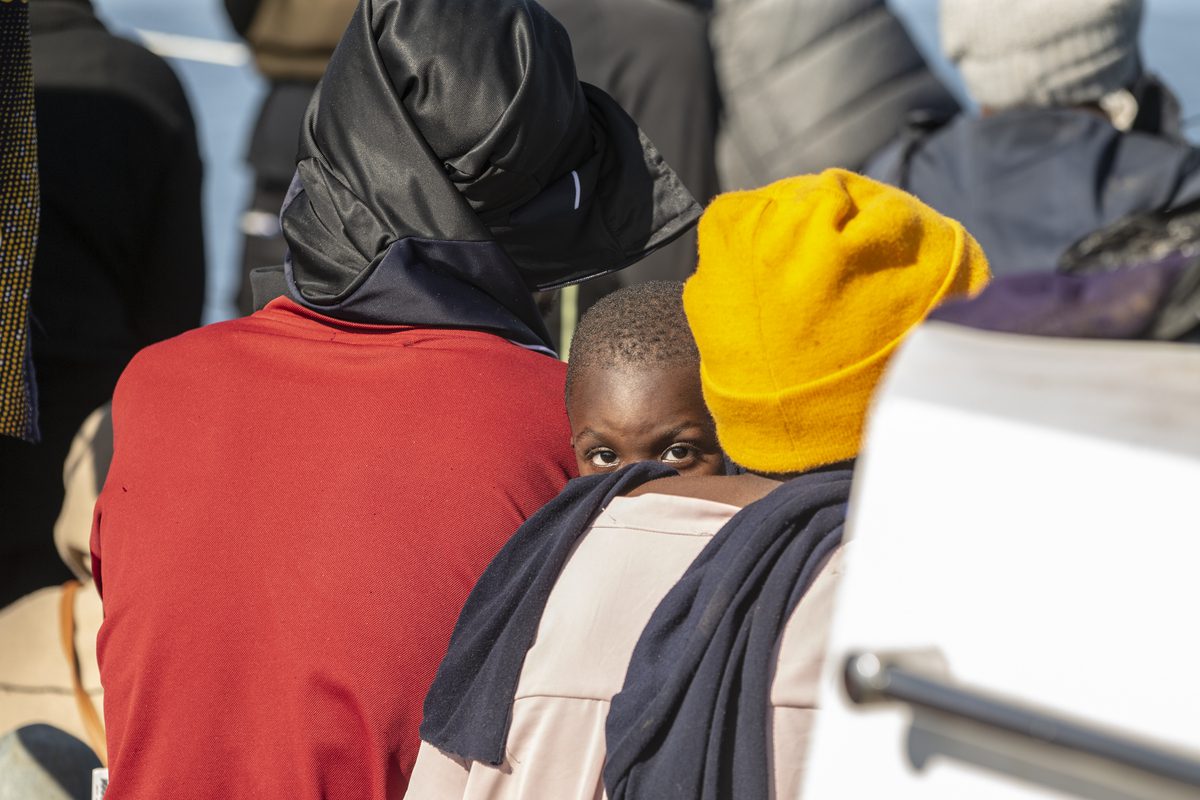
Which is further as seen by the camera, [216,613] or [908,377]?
[216,613]

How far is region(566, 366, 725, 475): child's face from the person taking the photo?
1989mm

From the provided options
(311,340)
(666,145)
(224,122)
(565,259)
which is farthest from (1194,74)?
(311,340)

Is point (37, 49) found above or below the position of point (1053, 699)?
below

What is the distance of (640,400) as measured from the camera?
202cm

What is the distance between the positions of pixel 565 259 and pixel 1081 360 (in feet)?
4.35

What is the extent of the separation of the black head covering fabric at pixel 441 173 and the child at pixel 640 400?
11 cm

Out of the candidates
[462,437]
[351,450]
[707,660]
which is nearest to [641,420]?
[462,437]

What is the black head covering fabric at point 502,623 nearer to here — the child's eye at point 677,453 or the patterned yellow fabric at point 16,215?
the child's eye at point 677,453

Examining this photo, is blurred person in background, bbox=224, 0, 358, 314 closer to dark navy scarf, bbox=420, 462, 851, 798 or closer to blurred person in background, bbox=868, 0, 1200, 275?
blurred person in background, bbox=868, 0, 1200, 275

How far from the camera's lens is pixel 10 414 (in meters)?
2.62

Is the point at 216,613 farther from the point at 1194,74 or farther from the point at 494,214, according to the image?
the point at 1194,74

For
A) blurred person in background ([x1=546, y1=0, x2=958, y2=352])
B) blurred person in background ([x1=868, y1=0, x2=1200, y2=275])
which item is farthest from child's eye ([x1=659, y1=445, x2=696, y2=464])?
blurred person in background ([x1=546, y1=0, x2=958, y2=352])

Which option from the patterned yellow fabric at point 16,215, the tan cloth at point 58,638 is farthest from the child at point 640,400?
the patterned yellow fabric at point 16,215

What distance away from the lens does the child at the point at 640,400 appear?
1.99 m
